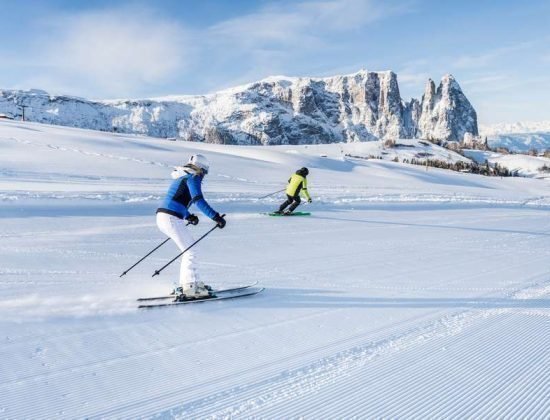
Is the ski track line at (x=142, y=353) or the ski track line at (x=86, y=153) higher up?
the ski track line at (x=86, y=153)

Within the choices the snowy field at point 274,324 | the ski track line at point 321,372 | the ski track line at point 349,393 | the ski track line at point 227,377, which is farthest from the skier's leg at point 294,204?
the ski track line at point 349,393

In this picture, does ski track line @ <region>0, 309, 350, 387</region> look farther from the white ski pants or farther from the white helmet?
the white helmet

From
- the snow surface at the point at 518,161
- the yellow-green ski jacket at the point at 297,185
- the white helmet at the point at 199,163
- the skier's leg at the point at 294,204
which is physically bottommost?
the skier's leg at the point at 294,204

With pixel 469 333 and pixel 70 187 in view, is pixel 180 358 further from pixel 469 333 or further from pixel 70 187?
pixel 70 187

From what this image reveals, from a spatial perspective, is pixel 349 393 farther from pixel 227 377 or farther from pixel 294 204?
pixel 294 204

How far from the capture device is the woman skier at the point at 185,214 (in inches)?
256

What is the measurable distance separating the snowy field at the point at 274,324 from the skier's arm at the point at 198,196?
49.2 inches

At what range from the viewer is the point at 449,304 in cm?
698

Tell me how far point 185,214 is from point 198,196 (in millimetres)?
449

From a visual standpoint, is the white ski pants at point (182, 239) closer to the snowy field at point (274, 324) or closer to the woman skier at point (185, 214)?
the woman skier at point (185, 214)

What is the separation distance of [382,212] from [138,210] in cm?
975

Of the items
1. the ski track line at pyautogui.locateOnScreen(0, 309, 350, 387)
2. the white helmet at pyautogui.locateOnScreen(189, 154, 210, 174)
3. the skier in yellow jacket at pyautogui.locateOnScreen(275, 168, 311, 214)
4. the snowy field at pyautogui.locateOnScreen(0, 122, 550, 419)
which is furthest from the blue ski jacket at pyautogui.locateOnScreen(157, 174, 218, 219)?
the skier in yellow jacket at pyautogui.locateOnScreen(275, 168, 311, 214)

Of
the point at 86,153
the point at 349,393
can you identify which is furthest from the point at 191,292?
the point at 86,153

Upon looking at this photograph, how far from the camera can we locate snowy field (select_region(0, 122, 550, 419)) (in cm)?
405
